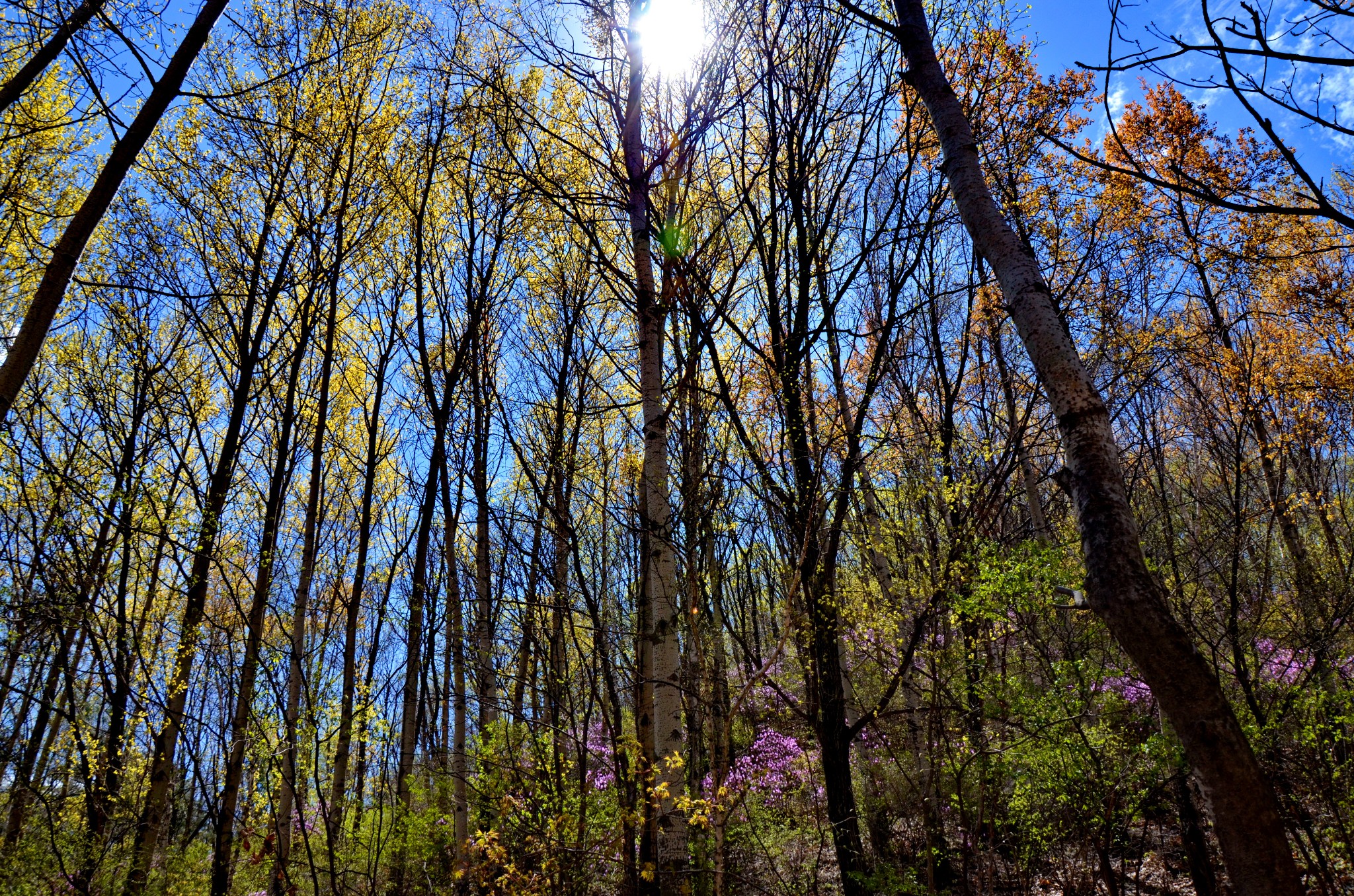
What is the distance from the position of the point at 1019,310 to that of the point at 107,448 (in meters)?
10.3

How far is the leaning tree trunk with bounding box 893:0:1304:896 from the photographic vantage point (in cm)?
164

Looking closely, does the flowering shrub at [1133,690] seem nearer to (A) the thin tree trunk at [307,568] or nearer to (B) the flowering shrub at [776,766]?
(B) the flowering shrub at [776,766]

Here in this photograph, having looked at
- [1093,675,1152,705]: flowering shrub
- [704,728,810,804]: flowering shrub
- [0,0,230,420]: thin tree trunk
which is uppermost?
[0,0,230,420]: thin tree trunk

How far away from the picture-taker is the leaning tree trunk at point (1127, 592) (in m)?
1.64

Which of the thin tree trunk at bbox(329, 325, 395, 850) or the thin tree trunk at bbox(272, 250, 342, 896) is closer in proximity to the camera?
the thin tree trunk at bbox(272, 250, 342, 896)

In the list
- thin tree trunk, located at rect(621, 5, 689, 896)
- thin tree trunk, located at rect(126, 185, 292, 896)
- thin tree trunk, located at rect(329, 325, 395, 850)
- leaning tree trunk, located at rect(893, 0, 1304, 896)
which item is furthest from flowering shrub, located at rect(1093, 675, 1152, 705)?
thin tree trunk, located at rect(126, 185, 292, 896)

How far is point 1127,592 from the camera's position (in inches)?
72.9

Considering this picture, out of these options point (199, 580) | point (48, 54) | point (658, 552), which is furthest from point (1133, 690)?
point (48, 54)

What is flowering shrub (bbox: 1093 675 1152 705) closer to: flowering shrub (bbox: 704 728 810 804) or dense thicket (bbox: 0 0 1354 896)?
dense thicket (bbox: 0 0 1354 896)

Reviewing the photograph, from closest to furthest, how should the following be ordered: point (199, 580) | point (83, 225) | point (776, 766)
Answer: point (83, 225) < point (199, 580) < point (776, 766)

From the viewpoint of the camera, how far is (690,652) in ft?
30.3

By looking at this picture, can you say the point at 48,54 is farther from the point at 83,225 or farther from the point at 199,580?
the point at 199,580

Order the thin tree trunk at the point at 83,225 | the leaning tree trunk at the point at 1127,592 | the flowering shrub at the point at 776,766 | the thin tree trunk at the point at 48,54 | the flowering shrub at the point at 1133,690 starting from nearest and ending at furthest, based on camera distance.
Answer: the leaning tree trunk at the point at 1127,592 < the thin tree trunk at the point at 83,225 < the thin tree trunk at the point at 48,54 < the flowering shrub at the point at 1133,690 < the flowering shrub at the point at 776,766

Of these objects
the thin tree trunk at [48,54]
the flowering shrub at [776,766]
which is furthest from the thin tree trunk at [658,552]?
the flowering shrub at [776,766]
